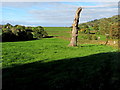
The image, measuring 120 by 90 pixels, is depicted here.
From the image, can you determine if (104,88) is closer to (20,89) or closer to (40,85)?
(40,85)

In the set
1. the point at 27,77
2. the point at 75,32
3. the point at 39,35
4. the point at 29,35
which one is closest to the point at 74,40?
the point at 75,32

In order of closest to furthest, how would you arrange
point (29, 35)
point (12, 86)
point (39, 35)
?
point (12, 86), point (29, 35), point (39, 35)

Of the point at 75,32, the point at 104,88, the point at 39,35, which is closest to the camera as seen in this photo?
the point at 104,88

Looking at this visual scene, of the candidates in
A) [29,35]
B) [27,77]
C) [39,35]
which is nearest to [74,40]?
[27,77]

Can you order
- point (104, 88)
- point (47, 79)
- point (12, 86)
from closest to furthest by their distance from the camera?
point (104, 88), point (12, 86), point (47, 79)

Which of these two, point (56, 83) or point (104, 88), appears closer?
point (104, 88)

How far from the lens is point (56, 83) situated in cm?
563

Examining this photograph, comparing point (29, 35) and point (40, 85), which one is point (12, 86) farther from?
point (29, 35)

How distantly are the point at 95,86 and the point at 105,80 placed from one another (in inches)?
25.5

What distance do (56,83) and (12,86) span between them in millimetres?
1680

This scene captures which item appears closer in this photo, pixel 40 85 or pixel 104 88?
pixel 104 88

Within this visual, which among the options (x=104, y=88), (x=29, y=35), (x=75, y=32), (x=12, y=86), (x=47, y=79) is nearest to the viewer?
(x=104, y=88)

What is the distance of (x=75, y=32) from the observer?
23.1 metres

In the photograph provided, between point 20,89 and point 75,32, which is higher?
point 75,32
